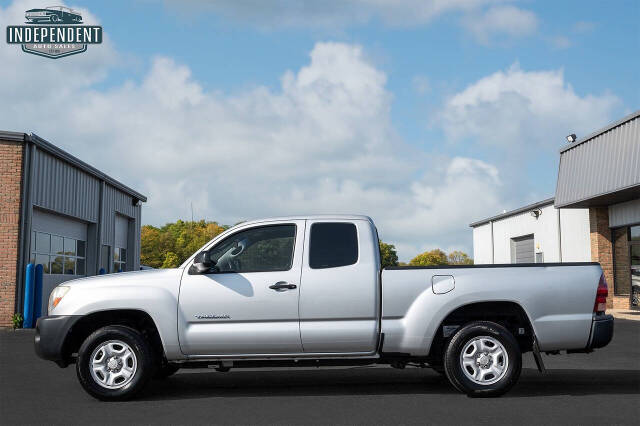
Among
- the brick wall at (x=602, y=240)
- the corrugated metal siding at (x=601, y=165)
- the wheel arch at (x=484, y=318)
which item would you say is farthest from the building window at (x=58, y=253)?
the brick wall at (x=602, y=240)

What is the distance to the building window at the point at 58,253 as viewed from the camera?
22797 millimetres

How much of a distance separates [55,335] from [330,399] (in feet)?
10.8

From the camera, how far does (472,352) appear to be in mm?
7922

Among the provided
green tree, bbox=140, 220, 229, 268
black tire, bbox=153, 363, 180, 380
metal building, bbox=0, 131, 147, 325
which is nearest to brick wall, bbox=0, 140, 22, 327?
metal building, bbox=0, 131, 147, 325

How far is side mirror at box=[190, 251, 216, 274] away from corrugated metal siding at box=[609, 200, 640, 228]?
19.9 meters

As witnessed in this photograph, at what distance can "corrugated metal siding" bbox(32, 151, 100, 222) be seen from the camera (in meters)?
21.9

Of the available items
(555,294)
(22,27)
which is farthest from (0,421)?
(22,27)

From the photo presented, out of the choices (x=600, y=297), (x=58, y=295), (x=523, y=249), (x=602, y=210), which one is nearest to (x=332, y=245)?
(x=600, y=297)

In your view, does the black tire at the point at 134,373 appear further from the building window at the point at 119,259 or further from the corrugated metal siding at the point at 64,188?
the building window at the point at 119,259

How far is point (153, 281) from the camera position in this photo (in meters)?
8.07

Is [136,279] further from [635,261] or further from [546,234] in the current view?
[546,234]

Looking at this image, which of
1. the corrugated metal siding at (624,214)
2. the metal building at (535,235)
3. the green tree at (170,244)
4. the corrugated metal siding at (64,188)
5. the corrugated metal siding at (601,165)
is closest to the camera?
the corrugated metal siding at (601,165)

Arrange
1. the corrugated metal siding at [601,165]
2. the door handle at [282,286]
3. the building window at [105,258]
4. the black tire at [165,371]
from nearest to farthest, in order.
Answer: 1. the door handle at [282,286]
2. the black tire at [165,371]
3. the corrugated metal siding at [601,165]
4. the building window at [105,258]

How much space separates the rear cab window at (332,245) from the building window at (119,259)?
2599 centimetres
